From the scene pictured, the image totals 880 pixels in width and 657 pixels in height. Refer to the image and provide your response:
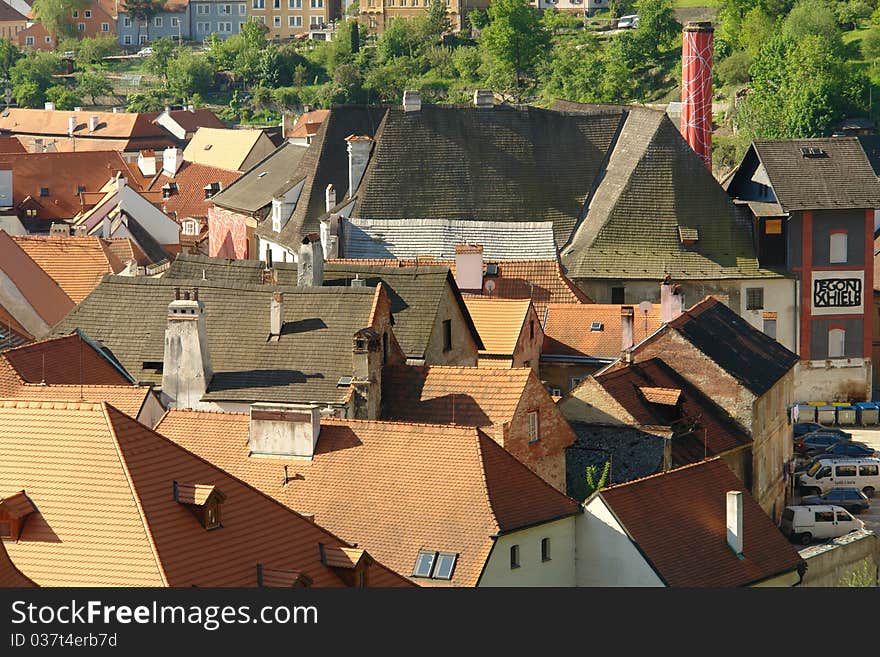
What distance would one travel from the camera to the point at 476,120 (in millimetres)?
77938

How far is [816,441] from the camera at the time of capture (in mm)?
62750

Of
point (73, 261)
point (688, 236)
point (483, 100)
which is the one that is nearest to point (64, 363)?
point (73, 261)

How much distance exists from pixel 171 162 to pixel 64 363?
7910 centimetres

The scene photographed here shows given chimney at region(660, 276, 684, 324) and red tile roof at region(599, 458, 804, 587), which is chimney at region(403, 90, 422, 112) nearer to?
chimney at region(660, 276, 684, 324)

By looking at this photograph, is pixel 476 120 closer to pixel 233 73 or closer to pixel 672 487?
pixel 672 487

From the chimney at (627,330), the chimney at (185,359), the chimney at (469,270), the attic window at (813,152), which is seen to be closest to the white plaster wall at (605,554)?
the chimney at (185,359)

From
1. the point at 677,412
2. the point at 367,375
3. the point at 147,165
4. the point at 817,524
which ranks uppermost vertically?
the point at 367,375

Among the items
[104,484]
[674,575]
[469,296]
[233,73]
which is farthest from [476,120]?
[233,73]

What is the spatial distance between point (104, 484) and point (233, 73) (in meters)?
167

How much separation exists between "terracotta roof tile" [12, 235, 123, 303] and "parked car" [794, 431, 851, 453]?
62.4 ft

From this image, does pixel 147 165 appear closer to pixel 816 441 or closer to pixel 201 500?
pixel 816 441

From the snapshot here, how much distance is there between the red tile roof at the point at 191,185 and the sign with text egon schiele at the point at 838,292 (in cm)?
3607

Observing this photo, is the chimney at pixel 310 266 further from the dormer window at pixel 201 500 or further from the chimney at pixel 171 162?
the chimney at pixel 171 162

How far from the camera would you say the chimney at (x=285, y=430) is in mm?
38938
